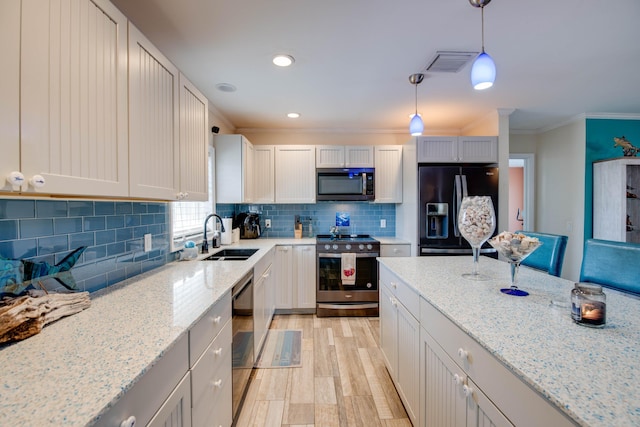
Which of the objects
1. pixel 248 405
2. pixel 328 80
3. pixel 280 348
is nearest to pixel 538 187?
pixel 328 80

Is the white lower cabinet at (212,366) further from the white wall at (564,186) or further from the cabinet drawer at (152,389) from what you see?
the white wall at (564,186)

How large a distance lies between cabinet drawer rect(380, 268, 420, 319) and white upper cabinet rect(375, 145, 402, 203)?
1707 millimetres

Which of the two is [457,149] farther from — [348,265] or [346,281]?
[346,281]

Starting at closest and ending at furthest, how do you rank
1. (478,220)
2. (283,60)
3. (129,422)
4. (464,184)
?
(129,422) < (478,220) < (283,60) < (464,184)

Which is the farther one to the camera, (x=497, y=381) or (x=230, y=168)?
(x=230, y=168)

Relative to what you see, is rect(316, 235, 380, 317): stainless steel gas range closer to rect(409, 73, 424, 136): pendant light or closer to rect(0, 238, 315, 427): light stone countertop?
rect(409, 73, 424, 136): pendant light

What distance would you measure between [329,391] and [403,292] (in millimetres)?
980

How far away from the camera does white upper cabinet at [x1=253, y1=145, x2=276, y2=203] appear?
3.62 meters

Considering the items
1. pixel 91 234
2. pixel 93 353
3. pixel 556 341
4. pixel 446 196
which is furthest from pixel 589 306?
pixel 446 196

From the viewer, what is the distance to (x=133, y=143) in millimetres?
1239

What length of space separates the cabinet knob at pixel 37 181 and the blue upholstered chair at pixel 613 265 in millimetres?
2300

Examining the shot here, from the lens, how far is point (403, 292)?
1676mm

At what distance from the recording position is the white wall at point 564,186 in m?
3.51

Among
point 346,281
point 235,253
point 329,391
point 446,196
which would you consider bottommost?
point 329,391
